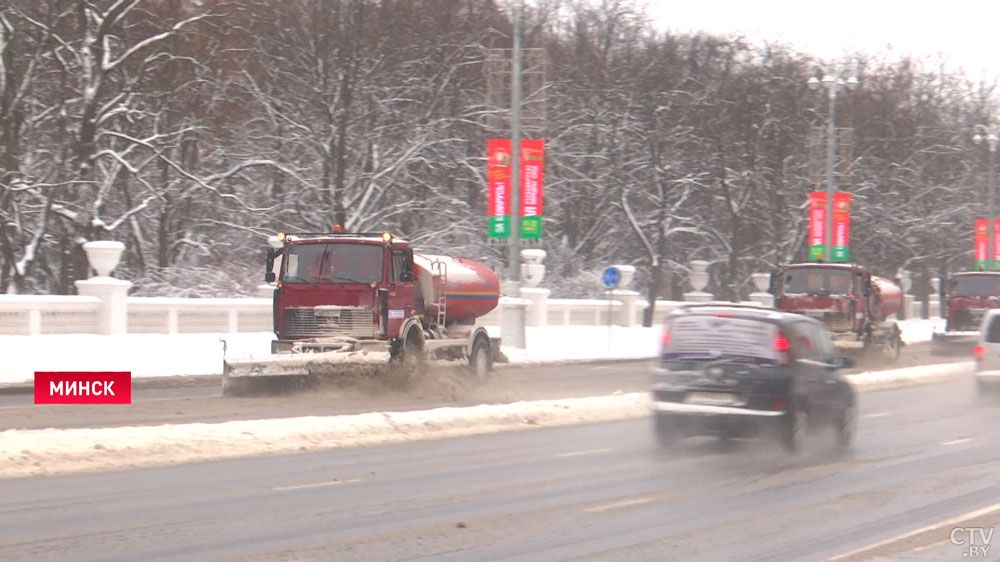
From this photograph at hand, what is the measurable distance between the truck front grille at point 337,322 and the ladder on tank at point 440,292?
266 cm

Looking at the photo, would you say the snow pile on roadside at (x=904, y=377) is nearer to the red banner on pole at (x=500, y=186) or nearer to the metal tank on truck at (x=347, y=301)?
the metal tank on truck at (x=347, y=301)

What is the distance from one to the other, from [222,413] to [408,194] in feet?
103

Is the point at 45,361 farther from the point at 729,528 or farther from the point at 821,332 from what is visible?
the point at 729,528

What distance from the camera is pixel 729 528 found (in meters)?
9.93

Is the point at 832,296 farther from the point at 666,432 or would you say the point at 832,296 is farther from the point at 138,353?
the point at 666,432

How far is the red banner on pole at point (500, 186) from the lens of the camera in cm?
3359

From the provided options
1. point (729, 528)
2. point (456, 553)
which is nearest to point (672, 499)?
point (729, 528)

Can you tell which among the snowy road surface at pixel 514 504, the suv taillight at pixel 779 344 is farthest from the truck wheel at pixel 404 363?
the suv taillight at pixel 779 344

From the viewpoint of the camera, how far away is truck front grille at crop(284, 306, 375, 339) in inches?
862

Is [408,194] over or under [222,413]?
over

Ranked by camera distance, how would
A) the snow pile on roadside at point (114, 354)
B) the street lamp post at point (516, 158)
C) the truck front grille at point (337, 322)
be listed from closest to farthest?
the truck front grille at point (337, 322) < the snow pile on roadside at point (114, 354) < the street lamp post at point (516, 158)

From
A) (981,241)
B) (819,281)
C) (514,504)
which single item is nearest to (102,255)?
(819,281)

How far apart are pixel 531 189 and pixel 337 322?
512 inches
